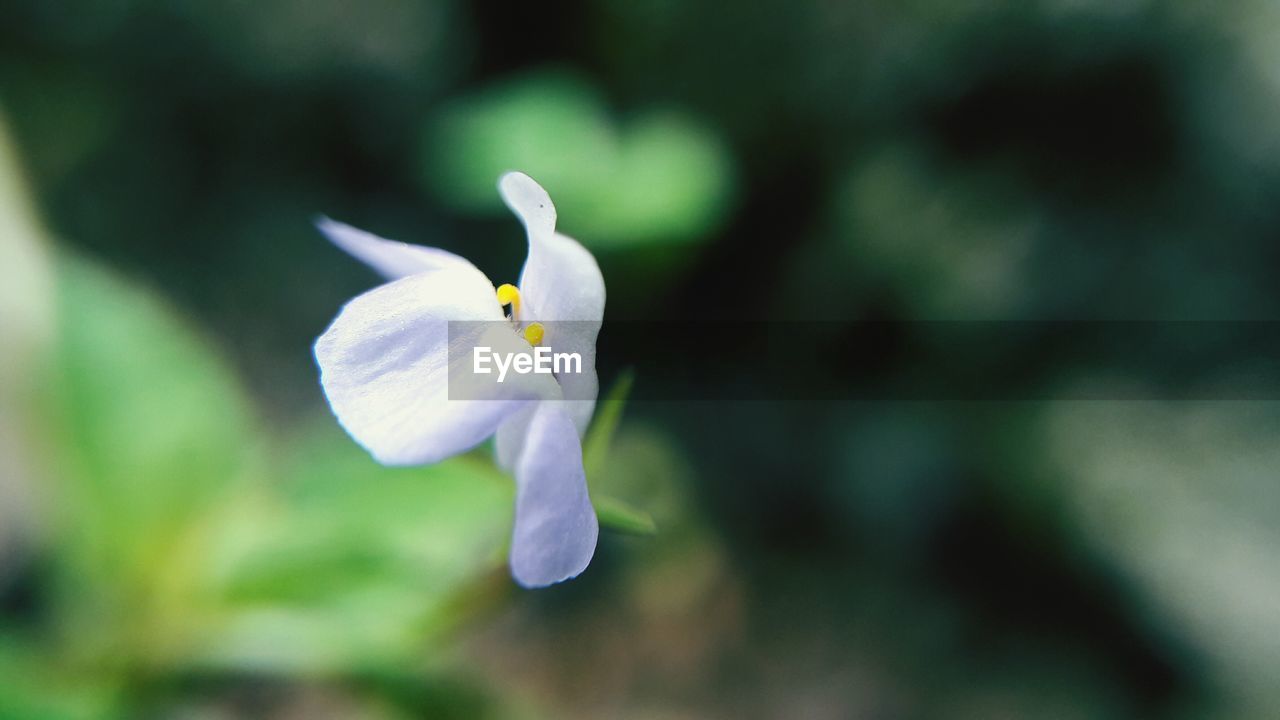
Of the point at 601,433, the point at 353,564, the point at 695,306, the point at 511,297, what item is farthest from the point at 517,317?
the point at 695,306

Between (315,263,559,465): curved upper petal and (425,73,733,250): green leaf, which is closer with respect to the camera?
(315,263,559,465): curved upper petal

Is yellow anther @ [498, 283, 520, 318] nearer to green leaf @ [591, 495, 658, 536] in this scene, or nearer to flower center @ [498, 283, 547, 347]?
flower center @ [498, 283, 547, 347]

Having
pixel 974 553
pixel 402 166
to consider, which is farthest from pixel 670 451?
pixel 402 166

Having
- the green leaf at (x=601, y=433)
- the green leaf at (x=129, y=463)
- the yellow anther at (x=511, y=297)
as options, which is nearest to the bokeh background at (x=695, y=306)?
the green leaf at (x=129, y=463)

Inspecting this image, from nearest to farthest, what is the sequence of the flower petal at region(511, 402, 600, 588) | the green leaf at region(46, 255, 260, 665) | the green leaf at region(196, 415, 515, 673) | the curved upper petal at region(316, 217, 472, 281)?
the flower petal at region(511, 402, 600, 588) < the curved upper petal at region(316, 217, 472, 281) < the green leaf at region(196, 415, 515, 673) < the green leaf at region(46, 255, 260, 665)

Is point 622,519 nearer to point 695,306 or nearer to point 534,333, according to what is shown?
point 534,333

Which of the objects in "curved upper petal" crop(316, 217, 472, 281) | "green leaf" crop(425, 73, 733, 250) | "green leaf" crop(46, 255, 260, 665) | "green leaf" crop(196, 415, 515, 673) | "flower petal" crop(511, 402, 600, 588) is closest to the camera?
"flower petal" crop(511, 402, 600, 588)

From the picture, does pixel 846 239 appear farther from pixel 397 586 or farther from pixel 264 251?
pixel 264 251

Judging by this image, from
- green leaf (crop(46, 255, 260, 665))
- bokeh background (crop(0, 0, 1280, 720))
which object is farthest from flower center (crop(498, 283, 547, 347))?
green leaf (crop(46, 255, 260, 665))

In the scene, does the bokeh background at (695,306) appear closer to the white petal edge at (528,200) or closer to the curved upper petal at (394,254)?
the curved upper petal at (394,254)
